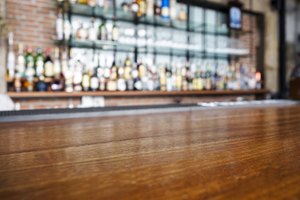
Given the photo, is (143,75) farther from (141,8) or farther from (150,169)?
(150,169)

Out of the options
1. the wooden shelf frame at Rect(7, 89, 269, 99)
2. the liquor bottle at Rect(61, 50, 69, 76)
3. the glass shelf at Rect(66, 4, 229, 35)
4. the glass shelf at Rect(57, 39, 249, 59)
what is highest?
the glass shelf at Rect(66, 4, 229, 35)

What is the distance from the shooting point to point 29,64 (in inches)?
101

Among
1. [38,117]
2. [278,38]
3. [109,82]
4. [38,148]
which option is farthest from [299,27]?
[38,148]

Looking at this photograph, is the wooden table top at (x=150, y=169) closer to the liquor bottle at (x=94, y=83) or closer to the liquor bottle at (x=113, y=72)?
the liquor bottle at (x=94, y=83)

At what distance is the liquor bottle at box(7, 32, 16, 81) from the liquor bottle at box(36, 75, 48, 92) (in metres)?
0.22

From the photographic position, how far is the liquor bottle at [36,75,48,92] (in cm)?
253

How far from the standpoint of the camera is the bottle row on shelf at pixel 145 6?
2.83m

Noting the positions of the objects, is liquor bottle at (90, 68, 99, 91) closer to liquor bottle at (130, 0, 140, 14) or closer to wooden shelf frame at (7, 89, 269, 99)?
wooden shelf frame at (7, 89, 269, 99)

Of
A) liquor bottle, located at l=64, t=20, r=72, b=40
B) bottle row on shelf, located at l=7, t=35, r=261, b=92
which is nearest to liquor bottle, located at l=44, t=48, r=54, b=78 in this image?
bottle row on shelf, located at l=7, t=35, r=261, b=92

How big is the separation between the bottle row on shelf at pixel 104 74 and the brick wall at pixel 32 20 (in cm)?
14

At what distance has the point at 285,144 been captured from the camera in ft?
1.35

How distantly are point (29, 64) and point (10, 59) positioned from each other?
17 cm

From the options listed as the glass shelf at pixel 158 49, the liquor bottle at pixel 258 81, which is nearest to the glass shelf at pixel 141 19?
the glass shelf at pixel 158 49

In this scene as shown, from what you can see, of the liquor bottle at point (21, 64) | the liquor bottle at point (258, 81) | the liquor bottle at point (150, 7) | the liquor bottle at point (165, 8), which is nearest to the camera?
the liquor bottle at point (21, 64)
